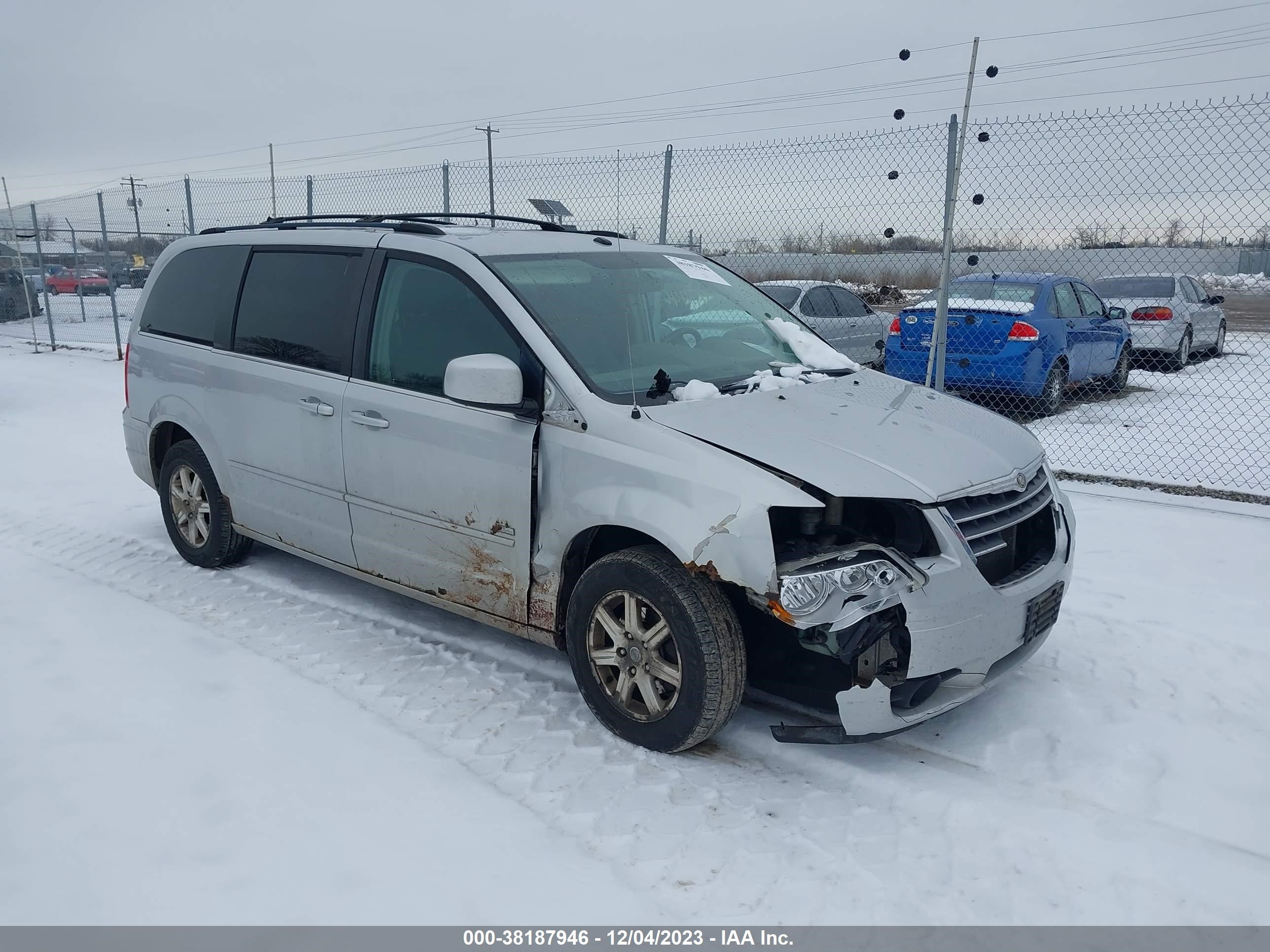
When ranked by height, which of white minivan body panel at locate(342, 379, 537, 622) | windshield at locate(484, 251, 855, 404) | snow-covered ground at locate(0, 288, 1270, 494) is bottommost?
snow-covered ground at locate(0, 288, 1270, 494)

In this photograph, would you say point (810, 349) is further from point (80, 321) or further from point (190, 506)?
point (80, 321)

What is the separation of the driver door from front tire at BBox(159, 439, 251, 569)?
1.25m

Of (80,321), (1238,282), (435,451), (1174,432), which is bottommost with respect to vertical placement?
(80,321)

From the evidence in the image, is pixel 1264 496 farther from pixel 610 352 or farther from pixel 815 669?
pixel 610 352

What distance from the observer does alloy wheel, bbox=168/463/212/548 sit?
520 centimetres

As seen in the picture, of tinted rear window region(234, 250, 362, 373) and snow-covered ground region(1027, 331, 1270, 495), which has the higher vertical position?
tinted rear window region(234, 250, 362, 373)

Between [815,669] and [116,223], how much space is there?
16174 mm

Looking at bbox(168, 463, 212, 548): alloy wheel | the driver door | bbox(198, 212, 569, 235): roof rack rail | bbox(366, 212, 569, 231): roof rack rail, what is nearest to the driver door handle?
the driver door

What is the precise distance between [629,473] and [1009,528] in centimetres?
138

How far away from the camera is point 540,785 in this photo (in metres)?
3.21

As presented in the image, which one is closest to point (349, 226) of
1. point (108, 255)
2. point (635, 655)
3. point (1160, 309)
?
point (635, 655)

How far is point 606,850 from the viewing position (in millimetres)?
2861

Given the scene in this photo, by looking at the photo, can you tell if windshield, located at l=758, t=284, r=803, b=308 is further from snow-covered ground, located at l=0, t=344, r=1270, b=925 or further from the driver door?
the driver door

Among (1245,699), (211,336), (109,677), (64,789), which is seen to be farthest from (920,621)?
(211,336)
